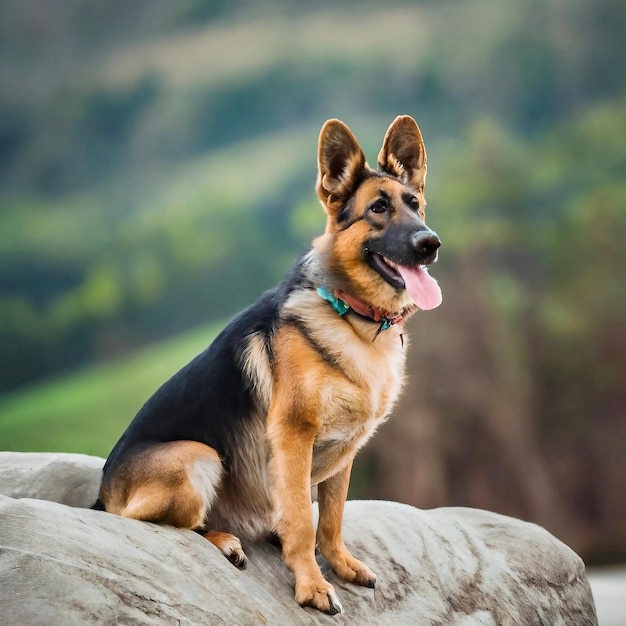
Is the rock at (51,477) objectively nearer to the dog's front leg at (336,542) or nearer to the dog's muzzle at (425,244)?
the dog's front leg at (336,542)

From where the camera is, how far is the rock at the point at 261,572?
288cm

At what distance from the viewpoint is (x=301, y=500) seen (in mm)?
3654

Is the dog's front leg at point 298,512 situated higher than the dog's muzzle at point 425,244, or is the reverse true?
the dog's muzzle at point 425,244

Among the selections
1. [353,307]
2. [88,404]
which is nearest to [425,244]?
[353,307]

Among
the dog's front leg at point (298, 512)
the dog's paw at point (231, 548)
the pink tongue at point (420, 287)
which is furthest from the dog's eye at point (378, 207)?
the dog's paw at point (231, 548)

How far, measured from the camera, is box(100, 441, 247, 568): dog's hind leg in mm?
3648

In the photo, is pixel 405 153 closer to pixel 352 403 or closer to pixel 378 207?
pixel 378 207

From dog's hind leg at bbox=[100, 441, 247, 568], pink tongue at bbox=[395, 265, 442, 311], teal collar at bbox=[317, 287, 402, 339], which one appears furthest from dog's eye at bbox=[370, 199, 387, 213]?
dog's hind leg at bbox=[100, 441, 247, 568]

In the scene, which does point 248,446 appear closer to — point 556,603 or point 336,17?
point 556,603

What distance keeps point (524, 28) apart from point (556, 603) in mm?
11574

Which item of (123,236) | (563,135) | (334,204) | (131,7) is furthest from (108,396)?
(334,204)

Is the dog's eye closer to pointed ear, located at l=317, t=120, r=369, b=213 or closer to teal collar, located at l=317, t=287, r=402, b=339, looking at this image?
pointed ear, located at l=317, t=120, r=369, b=213

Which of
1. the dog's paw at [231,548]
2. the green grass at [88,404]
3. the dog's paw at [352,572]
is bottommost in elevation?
the green grass at [88,404]

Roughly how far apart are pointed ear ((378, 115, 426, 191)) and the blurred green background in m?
8.32
